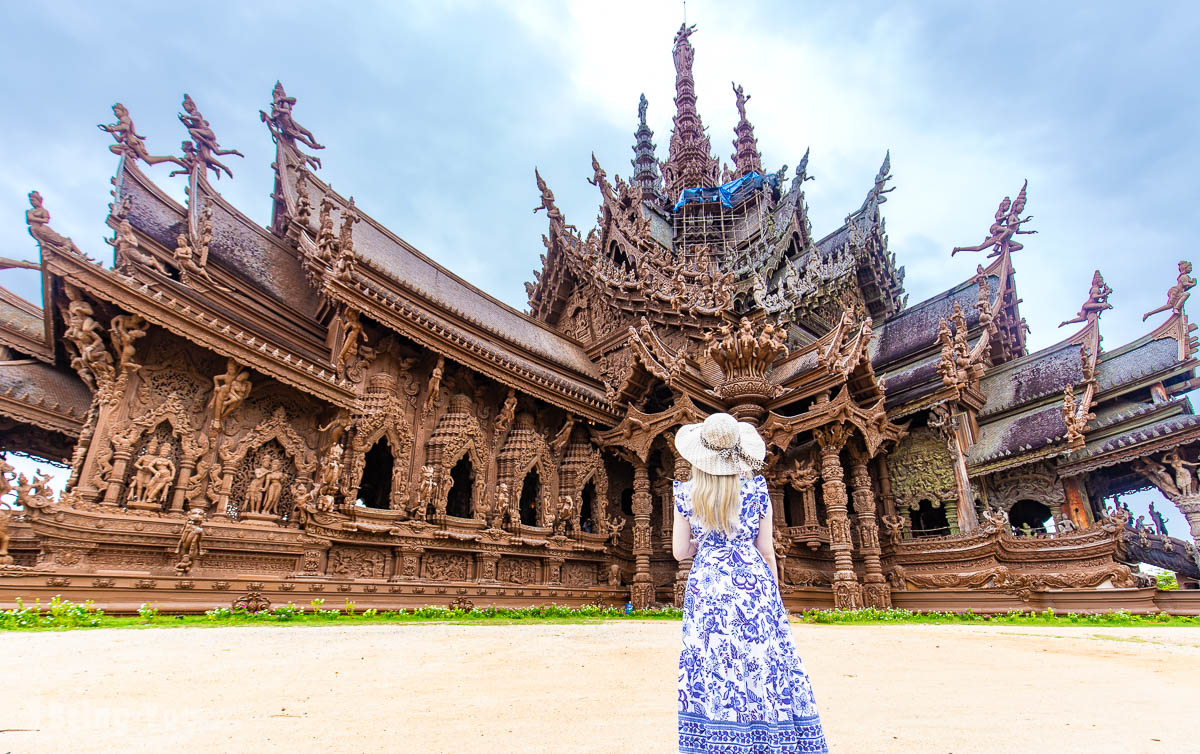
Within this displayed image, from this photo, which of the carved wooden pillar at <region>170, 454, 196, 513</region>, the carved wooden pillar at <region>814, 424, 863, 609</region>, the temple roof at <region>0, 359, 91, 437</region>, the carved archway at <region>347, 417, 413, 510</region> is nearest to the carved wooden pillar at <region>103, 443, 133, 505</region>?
the carved wooden pillar at <region>170, 454, 196, 513</region>

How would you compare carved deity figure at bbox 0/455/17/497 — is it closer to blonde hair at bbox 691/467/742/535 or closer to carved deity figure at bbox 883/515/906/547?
blonde hair at bbox 691/467/742/535

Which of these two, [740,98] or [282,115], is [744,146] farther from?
[282,115]

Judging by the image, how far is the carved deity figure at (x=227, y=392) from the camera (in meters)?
7.52

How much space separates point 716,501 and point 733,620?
1.39ft

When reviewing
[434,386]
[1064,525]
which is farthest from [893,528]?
[434,386]

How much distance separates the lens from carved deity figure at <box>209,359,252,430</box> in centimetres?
752

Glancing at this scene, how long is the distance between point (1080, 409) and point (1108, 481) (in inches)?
69.0

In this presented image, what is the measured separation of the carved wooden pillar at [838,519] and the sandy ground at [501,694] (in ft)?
14.3

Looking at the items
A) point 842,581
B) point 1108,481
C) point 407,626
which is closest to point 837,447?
point 842,581

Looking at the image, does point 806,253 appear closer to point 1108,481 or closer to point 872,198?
point 872,198

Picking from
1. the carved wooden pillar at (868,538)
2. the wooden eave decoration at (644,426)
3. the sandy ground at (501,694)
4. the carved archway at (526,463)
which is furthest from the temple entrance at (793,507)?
the sandy ground at (501,694)

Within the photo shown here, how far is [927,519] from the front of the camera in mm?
12469

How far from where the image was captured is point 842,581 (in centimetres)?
938

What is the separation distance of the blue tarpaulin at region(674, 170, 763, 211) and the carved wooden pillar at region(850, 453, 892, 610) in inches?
561
